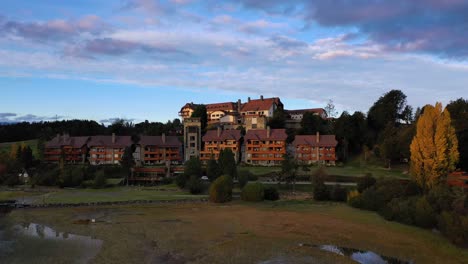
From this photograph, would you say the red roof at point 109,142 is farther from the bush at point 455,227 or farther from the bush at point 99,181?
the bush at point 455,227

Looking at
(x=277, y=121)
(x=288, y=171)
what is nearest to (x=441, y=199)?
(x=288, y=171)

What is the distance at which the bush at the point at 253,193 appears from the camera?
209 ft

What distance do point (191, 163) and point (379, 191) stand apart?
4006cm

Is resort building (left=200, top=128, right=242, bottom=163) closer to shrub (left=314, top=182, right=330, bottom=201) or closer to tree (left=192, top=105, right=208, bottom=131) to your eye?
tree (left=192, top=105, right=208, bottom=131)

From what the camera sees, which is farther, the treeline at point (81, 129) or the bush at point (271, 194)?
the treeline at point (81, 129)

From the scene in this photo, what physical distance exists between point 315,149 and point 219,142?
25716 millimetres

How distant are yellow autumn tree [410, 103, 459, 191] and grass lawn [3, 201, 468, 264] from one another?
1169 centimetres

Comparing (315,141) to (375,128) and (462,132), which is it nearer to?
(375,128)

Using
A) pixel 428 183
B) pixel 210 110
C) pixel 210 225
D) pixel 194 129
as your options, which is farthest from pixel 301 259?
pixel 210 110

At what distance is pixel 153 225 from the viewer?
44.2m

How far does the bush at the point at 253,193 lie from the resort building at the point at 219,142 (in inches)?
1825

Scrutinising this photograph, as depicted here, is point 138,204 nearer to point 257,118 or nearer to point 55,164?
point 55,164

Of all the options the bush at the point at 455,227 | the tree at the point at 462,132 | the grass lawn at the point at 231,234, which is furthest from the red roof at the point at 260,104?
the bush at the point at 455,227

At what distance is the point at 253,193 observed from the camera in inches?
2511
